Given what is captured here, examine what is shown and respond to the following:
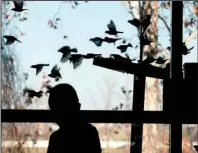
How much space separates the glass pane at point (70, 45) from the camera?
122 centimetres

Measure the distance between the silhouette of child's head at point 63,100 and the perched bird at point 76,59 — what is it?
0.20m

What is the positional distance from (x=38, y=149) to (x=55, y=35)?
1.54ft

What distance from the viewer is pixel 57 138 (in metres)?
0.99

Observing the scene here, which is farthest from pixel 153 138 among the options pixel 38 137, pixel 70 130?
pixel 70 130

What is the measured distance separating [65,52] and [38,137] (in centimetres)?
38

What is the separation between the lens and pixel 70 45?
1271mm

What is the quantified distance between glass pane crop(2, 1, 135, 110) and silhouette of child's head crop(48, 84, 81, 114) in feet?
0.40

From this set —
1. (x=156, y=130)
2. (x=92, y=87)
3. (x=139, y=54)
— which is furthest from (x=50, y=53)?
(x=156, y=130)

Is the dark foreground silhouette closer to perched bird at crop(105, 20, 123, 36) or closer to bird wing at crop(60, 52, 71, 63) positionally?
bird wing at crop(60, 52, 71, 63)

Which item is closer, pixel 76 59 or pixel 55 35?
pixel 76 59

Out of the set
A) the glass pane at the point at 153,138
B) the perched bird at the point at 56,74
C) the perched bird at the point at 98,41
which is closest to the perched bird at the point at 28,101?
the perched bird at the point at 56,74

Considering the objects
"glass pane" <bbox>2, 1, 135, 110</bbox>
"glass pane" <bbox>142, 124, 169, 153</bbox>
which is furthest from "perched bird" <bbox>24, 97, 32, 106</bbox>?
"glass pane" <bbox>142, 124, 169, 153</bbox>

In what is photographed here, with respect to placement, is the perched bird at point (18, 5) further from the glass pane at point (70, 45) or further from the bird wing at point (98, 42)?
the bird wing at point (98, 42)

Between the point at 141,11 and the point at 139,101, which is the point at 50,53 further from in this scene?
the point at 141,11
